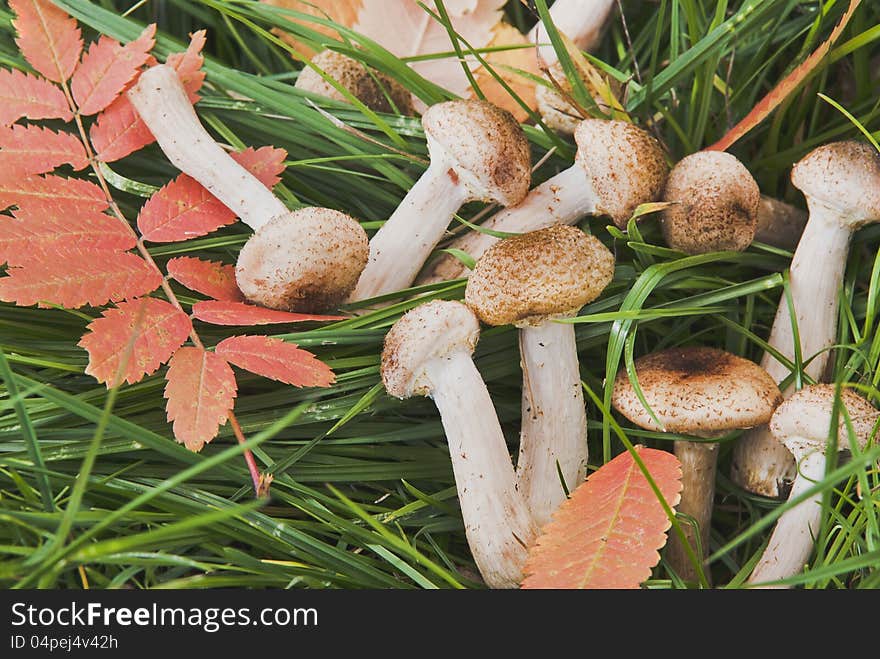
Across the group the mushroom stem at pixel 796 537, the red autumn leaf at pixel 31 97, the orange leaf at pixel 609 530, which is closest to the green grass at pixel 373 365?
the mushroom stem at pixel 796 537

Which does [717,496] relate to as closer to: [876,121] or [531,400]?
[531,400]

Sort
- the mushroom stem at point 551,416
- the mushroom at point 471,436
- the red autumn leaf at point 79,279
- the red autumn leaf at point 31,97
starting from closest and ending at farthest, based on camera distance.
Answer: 1. the red autumn leaf at point 79,279
2. the mushroom at point 471,436
3. the mushroom stem at point 551,416
4. the red autumn leaf at point 31,97

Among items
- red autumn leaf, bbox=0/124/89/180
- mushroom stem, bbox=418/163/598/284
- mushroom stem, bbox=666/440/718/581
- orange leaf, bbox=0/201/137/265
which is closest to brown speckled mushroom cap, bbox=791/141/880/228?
mushroom stem, bbox=418/163/598/284

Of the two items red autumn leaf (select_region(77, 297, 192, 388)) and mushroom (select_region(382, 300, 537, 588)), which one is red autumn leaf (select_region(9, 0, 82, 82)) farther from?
mushroom (select_region(382, 300, 537, 588))

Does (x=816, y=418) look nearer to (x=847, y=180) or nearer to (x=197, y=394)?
(x=847, y=180)

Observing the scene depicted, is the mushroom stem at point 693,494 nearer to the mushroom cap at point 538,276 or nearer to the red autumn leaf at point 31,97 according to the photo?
the mushroom cap at point 538,276
